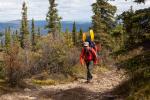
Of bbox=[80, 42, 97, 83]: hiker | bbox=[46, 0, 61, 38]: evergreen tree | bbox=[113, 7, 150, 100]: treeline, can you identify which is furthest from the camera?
bbox=[46, 0, 61, 38]: evergreen tree

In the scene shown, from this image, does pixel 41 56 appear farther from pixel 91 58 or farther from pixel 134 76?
pixel 134 76

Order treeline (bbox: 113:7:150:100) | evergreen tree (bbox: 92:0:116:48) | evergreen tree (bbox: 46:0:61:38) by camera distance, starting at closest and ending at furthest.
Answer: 1. treeline (bbox: 113:7:150:100)
2. evergreen tree (bbox: 92:0:116:48)
3. evergreen tree (bbox: 46:0:61:38)

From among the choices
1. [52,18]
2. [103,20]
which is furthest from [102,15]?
[52,18]

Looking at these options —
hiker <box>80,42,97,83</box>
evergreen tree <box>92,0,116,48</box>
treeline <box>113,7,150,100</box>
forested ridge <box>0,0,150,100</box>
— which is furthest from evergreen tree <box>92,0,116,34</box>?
treeline <box>113,7,150,100</box>

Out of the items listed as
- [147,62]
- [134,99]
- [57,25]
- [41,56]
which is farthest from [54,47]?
[57,25]

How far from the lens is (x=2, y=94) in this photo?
1299 centimetres

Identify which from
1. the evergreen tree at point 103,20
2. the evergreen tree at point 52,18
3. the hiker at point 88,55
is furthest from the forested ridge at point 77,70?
the evergreen tree at point 52,18

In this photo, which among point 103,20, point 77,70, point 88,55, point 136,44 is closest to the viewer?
point 136,44

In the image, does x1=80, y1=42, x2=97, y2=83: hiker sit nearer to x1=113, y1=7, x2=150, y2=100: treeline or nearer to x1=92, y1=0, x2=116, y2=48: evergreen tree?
x1=113, y1=7, x2=150, y2=100: treeline

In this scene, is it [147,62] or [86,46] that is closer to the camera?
[147,62]

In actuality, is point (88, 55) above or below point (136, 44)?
below

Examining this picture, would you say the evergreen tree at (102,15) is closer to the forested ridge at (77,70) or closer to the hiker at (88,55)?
the forested ridge at (77,70)

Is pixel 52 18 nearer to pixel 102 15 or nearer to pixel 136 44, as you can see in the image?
pixel 102 15

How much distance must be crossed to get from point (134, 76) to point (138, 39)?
3.93ft
